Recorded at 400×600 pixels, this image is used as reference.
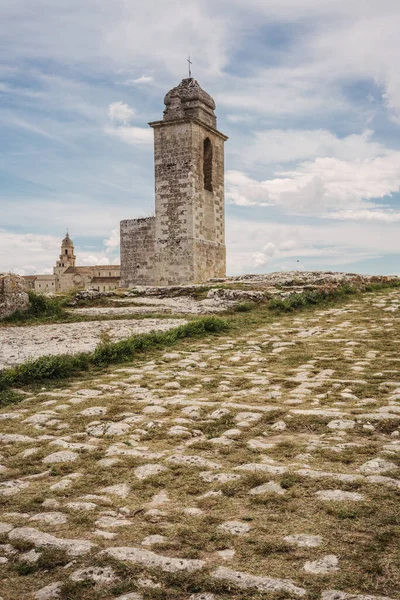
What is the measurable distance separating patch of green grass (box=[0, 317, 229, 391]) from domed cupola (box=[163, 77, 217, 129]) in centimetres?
1444

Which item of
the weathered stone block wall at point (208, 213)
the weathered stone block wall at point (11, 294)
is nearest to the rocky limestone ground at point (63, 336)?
the weathered stone block wall at point (11, 294)

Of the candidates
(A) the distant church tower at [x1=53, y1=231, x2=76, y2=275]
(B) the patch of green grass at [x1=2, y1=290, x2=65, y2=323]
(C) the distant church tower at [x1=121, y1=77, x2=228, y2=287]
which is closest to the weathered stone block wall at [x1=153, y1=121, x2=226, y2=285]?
(C) the distant church tower at [x1=121, y1=77, x2=228, y2=287]

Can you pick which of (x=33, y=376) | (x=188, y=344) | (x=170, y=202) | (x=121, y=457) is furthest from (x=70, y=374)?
(x=170, y=202)

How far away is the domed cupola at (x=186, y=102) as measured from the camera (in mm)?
22750

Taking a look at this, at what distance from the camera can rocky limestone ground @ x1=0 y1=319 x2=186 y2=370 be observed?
8.27 metres

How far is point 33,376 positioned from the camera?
7156 millimetres

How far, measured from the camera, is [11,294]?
12.7 metres

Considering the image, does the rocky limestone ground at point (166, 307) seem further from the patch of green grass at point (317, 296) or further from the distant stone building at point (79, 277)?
the distant stone building at point (79, 277)

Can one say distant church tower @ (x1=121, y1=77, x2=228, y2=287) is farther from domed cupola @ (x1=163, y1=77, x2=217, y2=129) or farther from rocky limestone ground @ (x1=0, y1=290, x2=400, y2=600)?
rocky limestone ground @ (x1=0, y1=290, x2=400, y2=600)

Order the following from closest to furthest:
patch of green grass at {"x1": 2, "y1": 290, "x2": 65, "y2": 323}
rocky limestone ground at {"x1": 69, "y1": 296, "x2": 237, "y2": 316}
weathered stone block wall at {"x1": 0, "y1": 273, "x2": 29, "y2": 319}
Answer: weathered stone block wall at {"x1": 0, "y1": 273, "x2": 29, "y2": 319} < patch of green grass at {"x1": 2, "y1": 290, "x2": 65, "y2": 323} < rocky limestone ground at {"x1": 69, "y1": 296, "x2": 237, "y2": 316}

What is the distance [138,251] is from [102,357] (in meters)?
15.9

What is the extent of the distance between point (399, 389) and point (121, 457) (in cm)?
326

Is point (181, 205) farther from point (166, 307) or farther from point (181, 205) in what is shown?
point (166, 307)

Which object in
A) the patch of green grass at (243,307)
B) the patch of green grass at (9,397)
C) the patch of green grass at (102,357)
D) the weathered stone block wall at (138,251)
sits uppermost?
Answer: the weathered stone block wall at (138,251)
